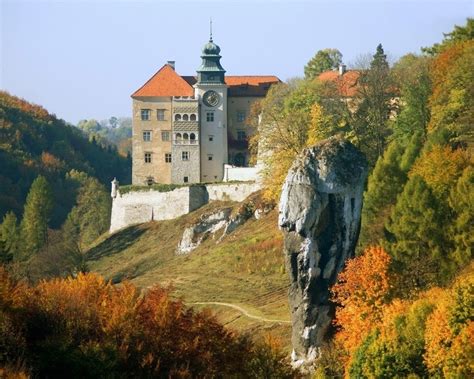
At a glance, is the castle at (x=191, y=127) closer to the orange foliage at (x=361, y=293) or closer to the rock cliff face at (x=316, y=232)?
the rock cliff face at (x=316, y=232)

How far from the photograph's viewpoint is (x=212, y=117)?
276 feet

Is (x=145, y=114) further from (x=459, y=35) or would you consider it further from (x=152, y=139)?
(x=459, y=35)

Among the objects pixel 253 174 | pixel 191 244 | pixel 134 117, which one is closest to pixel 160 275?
pixel 191 244

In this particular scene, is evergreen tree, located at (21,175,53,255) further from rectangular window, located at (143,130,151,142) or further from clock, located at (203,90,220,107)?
clock, located at (203,90,220,107)

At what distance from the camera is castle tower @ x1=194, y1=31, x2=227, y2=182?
84.2 meters

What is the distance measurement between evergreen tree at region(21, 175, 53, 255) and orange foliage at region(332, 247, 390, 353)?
44.2m

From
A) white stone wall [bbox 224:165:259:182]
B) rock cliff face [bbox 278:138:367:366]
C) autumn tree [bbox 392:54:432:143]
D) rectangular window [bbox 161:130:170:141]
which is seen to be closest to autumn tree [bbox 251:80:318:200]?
white stone wall [bbox 224:165:259:182]

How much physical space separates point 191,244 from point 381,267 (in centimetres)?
3121

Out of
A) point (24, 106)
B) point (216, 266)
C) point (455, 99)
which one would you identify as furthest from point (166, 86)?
point (24, 106)

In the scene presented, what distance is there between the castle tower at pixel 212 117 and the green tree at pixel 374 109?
658 inches

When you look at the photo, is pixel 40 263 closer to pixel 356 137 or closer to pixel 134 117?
pixel 134 117

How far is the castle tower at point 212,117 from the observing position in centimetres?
8419

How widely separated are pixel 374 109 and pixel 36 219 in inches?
1362

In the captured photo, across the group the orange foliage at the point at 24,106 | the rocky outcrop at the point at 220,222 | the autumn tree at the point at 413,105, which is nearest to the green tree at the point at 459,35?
the autumn tree at the point at 413,105
